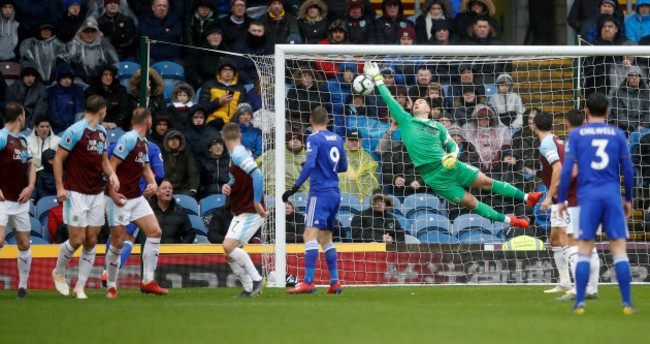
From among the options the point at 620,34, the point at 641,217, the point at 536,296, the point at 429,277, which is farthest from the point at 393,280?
the point at 620,34

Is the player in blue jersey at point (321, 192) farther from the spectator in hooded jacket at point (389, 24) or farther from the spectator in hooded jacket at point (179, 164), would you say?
the spectator in hooded jacket at point (389, 24)

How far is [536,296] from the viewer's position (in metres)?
11.4

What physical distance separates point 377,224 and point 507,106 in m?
3.19

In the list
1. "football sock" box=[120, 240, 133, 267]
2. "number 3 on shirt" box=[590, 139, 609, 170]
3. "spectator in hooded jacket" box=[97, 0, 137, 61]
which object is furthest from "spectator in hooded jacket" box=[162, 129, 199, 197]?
"number 3 on shirt" box=[590, 139, 609, 170]

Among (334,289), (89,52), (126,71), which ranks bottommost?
(334,289)

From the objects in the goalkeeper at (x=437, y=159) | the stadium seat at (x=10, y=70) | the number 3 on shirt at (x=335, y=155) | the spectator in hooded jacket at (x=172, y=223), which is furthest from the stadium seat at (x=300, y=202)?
the stadium seat at (x=10, y=70)

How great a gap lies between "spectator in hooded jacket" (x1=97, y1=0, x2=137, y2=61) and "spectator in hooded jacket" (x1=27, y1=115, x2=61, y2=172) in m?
2.24

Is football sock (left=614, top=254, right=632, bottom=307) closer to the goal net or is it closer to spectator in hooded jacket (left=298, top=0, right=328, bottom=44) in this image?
the goal net

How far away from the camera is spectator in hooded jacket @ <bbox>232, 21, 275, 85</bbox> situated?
17.0 m

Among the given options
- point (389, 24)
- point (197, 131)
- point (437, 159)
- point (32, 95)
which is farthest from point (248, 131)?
point (437, 159)

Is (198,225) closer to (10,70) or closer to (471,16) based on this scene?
(10,70)

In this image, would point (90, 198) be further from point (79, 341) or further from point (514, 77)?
point (514, 77)

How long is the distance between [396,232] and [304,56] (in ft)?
10.8

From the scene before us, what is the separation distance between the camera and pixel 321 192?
11492 millimetres
